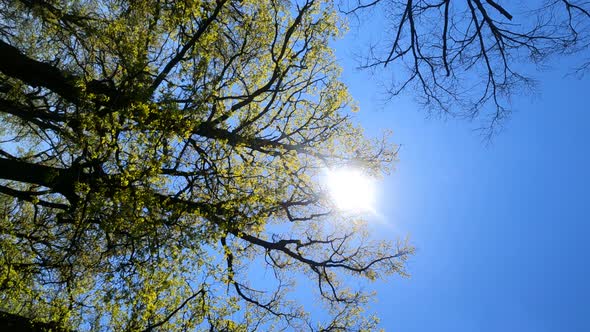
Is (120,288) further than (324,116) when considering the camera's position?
No

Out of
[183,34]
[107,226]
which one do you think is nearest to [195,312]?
[107,226]

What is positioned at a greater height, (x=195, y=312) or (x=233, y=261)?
(x=233, y=261)

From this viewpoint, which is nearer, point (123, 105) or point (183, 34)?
point (123, 105)

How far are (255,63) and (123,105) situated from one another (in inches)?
208

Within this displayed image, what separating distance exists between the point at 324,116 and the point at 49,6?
8.08 meters

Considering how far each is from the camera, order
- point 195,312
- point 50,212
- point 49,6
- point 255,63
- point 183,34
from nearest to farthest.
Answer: point 183,34 < point 195,312 < point 49,6 < point 255,63 < point 50,212

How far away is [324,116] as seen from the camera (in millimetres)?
11531

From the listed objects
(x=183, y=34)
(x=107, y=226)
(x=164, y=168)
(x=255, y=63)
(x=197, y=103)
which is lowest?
(x=107, y=226)

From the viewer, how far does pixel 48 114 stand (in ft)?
30.6

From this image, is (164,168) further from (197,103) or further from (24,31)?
(24,31)

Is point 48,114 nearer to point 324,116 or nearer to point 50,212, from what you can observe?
point 50,212

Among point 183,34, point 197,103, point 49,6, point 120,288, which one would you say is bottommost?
point 120,288

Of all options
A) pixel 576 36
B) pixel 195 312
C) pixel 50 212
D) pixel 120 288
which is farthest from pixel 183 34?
pixel 50 212

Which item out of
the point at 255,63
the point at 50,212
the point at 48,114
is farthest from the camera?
the point at 50,212
